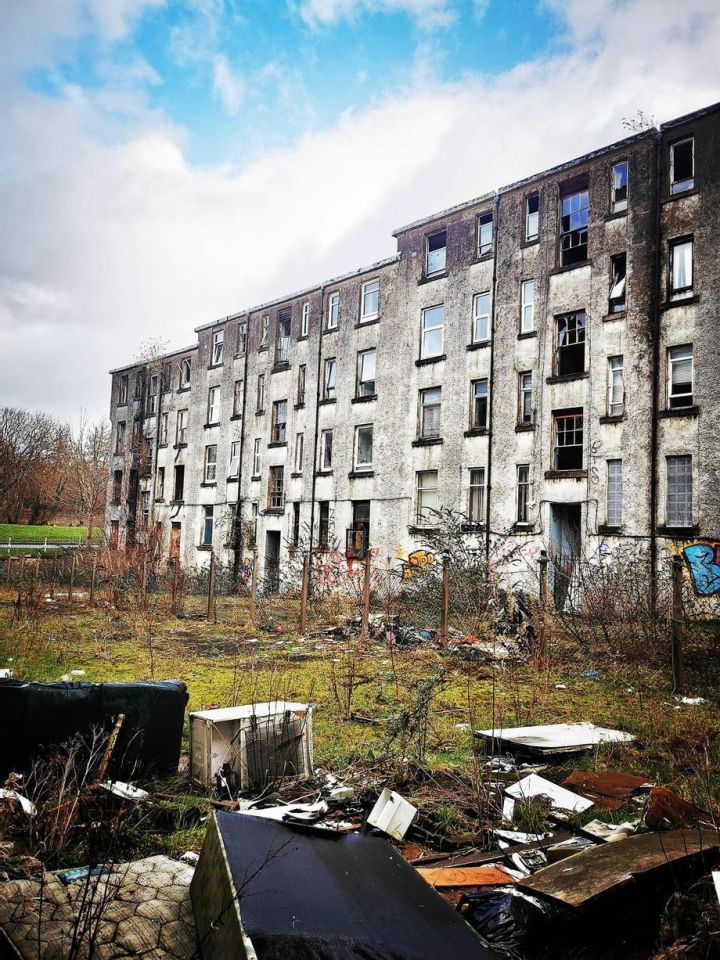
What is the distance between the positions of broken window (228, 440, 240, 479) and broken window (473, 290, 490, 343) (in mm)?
13302

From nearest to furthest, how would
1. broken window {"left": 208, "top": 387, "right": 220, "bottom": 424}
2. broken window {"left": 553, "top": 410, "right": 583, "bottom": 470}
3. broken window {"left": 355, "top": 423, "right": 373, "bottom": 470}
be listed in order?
broken window {"left": 553, "top": 410, "right": 583, "bottom": 470}, broken window {"left": 355, "top": 423, "right": 373, "bottom": 470}, broken window {"left": 208, "top": 387, "right": 220, "bottom": 424}

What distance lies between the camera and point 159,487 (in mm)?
36500

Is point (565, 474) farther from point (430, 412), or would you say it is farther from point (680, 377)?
point (430, 412)

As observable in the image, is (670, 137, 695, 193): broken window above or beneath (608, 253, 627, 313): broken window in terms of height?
above

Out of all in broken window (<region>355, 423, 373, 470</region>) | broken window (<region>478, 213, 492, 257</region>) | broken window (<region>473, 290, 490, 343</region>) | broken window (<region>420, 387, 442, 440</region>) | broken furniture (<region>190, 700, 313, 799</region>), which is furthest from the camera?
broken window (<region>355, 423, 373, 470</region>)

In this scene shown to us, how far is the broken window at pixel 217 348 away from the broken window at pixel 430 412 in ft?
43.3

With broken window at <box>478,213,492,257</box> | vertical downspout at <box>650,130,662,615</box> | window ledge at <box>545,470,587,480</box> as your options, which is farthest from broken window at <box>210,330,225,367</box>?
vertical downspout at <box>650,130,662,615</box>

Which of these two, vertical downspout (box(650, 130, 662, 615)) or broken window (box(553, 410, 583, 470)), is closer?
vertical downspout (box(650, 130, 662, 615))

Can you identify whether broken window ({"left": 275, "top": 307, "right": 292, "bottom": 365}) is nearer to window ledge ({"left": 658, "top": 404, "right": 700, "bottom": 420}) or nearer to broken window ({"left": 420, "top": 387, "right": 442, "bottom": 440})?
broken window ({"left": 420, "top": 387, "right": 442, "bottom": 440})

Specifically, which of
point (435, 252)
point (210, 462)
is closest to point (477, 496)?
point (435, 252)

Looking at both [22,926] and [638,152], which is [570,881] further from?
[638,152]

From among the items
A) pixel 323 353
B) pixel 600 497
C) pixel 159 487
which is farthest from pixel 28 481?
pixel 600 497

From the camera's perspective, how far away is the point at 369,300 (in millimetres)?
26844

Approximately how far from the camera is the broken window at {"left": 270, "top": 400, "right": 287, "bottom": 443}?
29672mm
